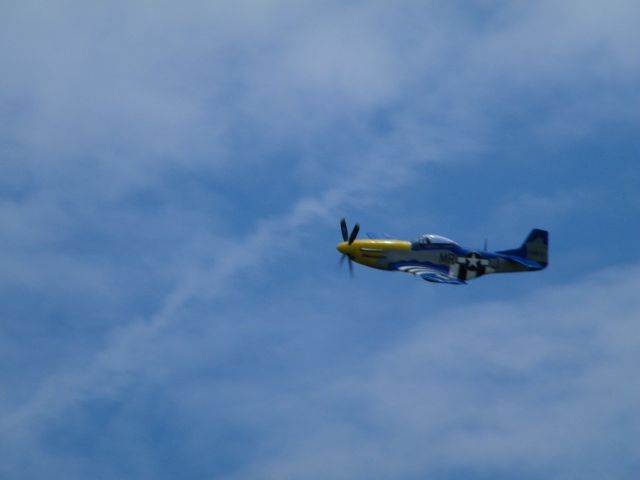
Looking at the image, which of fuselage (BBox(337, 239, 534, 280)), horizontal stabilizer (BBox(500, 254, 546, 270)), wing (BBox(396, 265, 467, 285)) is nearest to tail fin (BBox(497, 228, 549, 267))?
horizontal stabilizer (BBox(500, 254, 546, 270))

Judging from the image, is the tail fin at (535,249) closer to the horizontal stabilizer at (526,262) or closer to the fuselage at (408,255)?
the horizontal stabilizer at (526,262)

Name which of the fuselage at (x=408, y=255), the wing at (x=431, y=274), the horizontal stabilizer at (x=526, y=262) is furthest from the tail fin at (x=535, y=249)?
the wing at (x=431, y=274)

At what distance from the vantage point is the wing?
12181cm

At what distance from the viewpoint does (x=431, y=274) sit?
12362 cm

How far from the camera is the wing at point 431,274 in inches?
4796

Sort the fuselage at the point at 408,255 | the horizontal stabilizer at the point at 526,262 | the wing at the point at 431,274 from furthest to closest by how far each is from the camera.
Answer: the horizontal stabilizer at the point at 526,262 < the fuselage at the point at 408,255 < the wing at the point at 431,274

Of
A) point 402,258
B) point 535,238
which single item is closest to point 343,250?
point 402,258

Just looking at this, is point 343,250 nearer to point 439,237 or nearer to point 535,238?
point 439,237


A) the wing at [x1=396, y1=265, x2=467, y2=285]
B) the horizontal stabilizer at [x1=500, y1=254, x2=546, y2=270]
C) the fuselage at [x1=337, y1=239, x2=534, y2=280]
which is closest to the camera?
the wing at [x1=396, y1=265, x2=467, y2=285]

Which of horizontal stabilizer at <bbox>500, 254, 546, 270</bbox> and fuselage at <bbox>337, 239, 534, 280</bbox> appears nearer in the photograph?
fuselage at <bbox>337, 239, 534, 280</bbox>

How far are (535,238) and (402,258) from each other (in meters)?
11.0

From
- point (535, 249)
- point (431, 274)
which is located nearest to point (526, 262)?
point (535, 249)

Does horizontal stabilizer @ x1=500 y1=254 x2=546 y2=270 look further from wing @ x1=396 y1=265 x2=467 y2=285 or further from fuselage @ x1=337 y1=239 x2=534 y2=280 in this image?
wing @ x1=396 y1=265 x2=467 y2=285

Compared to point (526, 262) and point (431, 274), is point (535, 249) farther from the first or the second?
point (431, 274)
